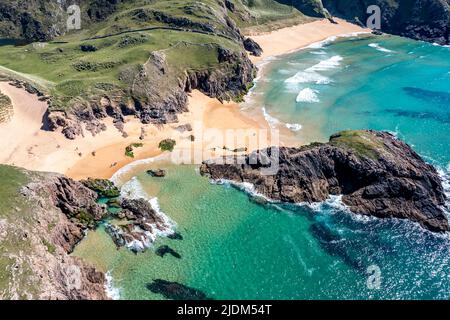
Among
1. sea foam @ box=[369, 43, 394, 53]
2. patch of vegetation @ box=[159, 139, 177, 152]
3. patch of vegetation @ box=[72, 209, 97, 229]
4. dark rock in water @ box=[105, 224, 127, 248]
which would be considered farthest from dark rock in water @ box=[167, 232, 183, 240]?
sea foam @ box=[369, 43, 394, 53]

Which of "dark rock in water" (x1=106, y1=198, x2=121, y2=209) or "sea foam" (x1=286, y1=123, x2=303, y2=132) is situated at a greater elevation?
"sea foam" (x1=286, y1=123, x2=303, y2=132)

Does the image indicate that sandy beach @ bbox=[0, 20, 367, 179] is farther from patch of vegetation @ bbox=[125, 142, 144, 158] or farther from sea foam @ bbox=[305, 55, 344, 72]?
sea foam @ bbox=[305, 55, 344, 72]

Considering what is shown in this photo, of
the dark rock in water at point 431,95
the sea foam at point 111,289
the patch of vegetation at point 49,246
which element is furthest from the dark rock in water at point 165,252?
the dark rock in water at point 431,95

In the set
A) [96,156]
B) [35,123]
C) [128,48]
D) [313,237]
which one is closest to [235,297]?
[313,237]

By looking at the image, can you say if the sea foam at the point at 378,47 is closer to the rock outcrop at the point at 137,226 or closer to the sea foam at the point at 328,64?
the sea foam at the point at 328,64

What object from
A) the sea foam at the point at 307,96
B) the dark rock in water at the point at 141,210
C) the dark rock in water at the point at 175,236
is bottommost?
the dark rock in water at the point at 175,236

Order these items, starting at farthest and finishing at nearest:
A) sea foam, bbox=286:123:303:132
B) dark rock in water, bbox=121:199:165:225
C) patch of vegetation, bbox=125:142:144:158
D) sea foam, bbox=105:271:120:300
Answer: sea foam, bbox=286:123:303:132 → patch of vegetation, bbox=125:142:144:158 → dark rock in water, bbox=121:199:165:225 → sea foam, bbox=105:271:120:300
